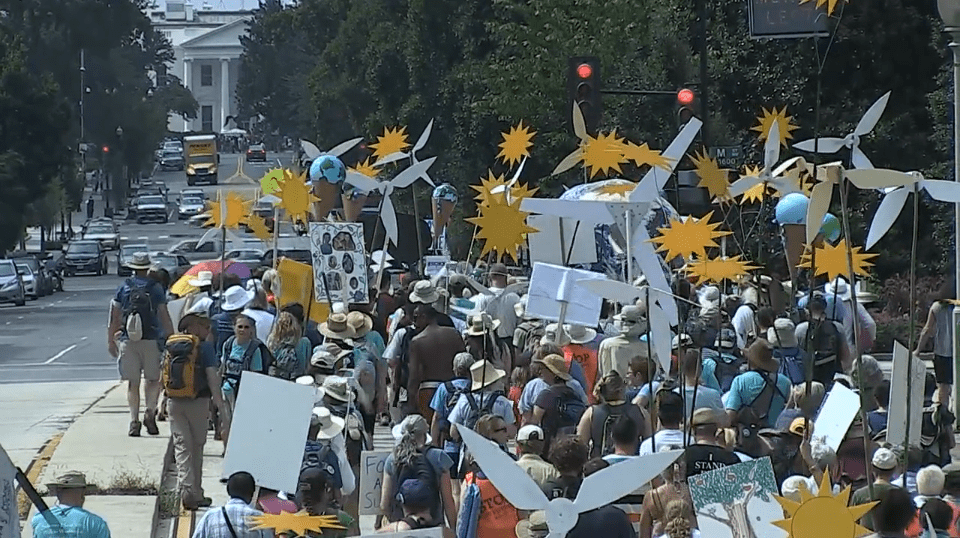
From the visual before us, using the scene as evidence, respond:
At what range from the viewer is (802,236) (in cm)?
1625

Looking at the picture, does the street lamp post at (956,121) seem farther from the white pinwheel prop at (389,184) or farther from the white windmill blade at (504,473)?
the white windmill blade at (504,473)

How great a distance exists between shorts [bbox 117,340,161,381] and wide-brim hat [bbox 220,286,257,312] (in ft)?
2.89

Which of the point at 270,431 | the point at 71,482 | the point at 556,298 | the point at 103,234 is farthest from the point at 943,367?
the point at 103,234

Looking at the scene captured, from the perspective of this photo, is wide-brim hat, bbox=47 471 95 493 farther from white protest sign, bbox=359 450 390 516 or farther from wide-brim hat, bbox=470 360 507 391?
wide-brim hat, bbox=470 360 507 391

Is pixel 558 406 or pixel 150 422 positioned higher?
pixel 558 406

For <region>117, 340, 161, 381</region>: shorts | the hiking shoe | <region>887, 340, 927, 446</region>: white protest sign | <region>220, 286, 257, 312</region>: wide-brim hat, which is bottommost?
the hiking shoe

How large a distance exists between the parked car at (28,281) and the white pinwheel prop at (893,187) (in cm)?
4557

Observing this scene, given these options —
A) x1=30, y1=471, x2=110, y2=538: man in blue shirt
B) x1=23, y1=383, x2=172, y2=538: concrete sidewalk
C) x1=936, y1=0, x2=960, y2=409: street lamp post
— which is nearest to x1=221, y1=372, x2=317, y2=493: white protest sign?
x1=30, y1=471, x2=110, y2=538: man in blue shirt

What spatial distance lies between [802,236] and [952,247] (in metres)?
8.00

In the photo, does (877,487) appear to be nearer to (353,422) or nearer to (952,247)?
(353,422)

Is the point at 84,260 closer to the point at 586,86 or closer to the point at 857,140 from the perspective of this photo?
the point at 586,86

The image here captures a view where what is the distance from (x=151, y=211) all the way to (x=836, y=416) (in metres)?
90.7

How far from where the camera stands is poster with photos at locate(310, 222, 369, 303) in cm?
1534

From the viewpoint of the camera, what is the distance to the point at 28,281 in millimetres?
53219
